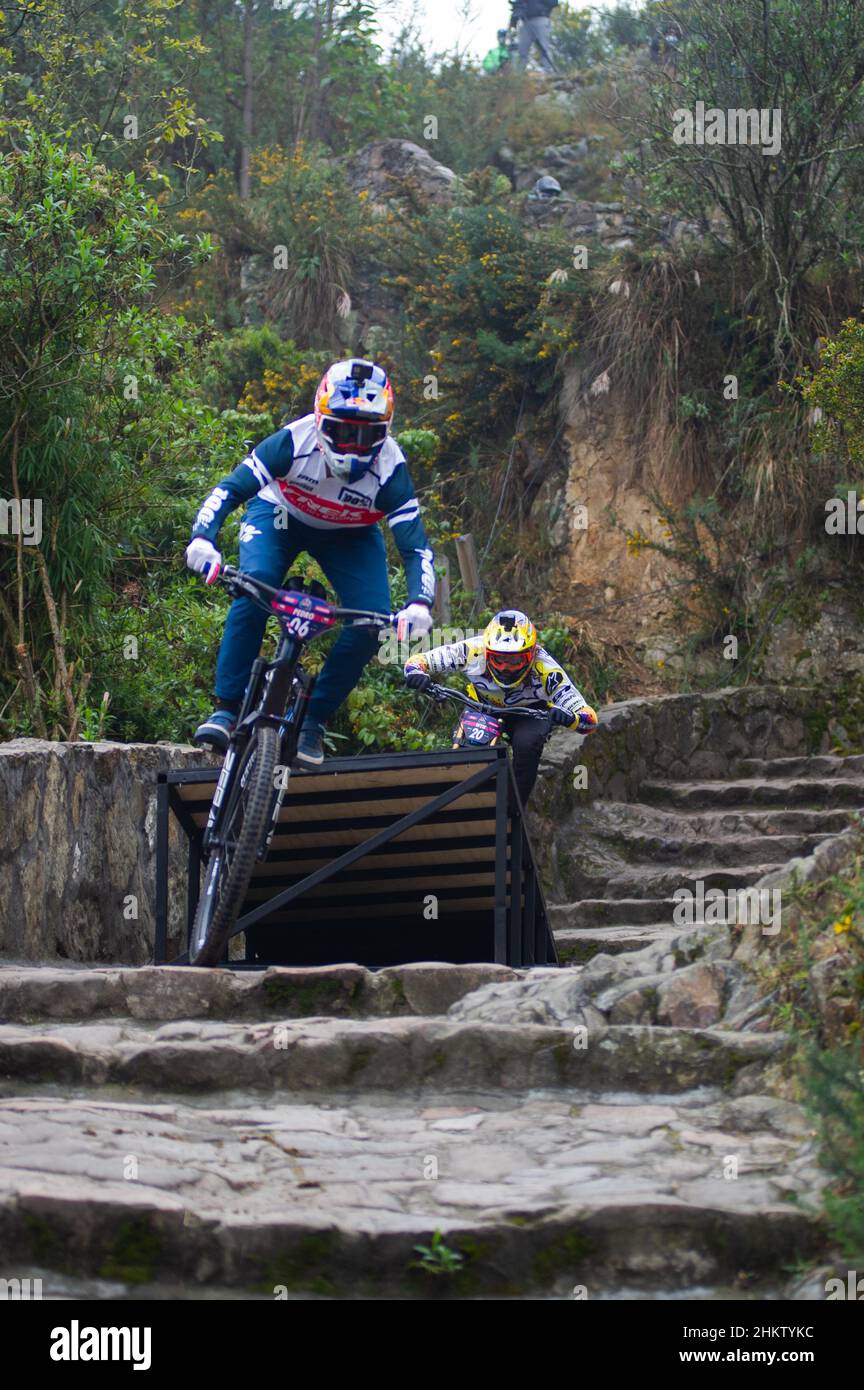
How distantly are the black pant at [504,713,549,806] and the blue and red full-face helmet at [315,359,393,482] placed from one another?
3435 millimetres

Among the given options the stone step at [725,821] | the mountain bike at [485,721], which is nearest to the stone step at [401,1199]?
the mountain bike at [485,721]

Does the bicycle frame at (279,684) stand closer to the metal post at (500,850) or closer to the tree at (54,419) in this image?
the metal post at (500,850)

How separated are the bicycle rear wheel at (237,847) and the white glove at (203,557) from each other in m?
0.63

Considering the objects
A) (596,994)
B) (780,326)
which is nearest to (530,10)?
(780,326)

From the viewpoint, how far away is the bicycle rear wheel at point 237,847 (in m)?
5.98

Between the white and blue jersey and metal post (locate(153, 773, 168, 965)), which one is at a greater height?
the white and blue jersey

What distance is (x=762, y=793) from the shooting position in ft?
44.0

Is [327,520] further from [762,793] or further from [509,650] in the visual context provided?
[762,793]

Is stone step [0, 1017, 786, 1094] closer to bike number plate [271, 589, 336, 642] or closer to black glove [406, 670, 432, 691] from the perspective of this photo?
bike number plate [271, 589, 336, 642]

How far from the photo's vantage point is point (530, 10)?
97.9 ft

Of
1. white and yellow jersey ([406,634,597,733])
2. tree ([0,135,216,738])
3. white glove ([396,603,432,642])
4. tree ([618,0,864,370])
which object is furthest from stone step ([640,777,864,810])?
white glove ([396,603,432,642])

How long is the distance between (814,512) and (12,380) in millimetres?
9155

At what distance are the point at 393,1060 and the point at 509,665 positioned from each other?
4891mm

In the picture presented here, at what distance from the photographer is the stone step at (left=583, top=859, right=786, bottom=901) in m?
11.4
